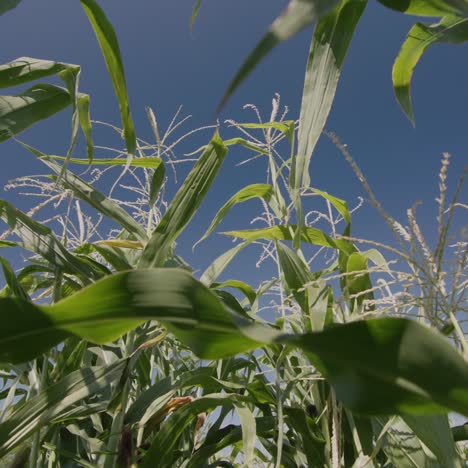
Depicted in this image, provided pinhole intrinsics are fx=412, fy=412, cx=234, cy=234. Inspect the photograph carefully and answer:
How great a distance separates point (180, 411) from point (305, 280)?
385 millimetres

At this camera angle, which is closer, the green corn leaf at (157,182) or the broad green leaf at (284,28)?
the broad green leaf at (284,28)

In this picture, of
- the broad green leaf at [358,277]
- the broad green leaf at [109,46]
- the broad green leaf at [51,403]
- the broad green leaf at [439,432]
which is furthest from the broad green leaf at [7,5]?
the broad green leaf at [439,432]

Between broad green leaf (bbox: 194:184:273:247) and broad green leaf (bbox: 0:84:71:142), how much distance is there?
1.40 feet

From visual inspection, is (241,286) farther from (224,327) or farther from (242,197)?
(224,327)

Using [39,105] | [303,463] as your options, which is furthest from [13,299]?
[303,463]

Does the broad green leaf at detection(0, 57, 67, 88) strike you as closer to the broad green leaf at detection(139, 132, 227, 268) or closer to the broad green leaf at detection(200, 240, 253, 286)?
the broad green leaf at detection(139, 132, 227, 268)

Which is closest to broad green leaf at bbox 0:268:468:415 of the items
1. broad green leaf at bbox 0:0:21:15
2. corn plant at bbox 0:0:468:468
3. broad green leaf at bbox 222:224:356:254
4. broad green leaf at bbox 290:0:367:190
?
corn plant at bbox 0:0:468:468

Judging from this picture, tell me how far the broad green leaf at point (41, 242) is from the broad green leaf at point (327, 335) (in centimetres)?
42

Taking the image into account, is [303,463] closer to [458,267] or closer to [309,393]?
[309,393]

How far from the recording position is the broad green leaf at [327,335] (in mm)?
324

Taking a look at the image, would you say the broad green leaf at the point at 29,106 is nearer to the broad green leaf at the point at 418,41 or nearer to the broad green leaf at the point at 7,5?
the broad green leaf at the point at 7,5

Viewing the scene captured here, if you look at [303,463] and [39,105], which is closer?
[39,105]

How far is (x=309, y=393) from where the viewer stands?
1.11 m

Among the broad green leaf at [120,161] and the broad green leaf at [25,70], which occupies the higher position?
the broad green leaf at [25,70]
